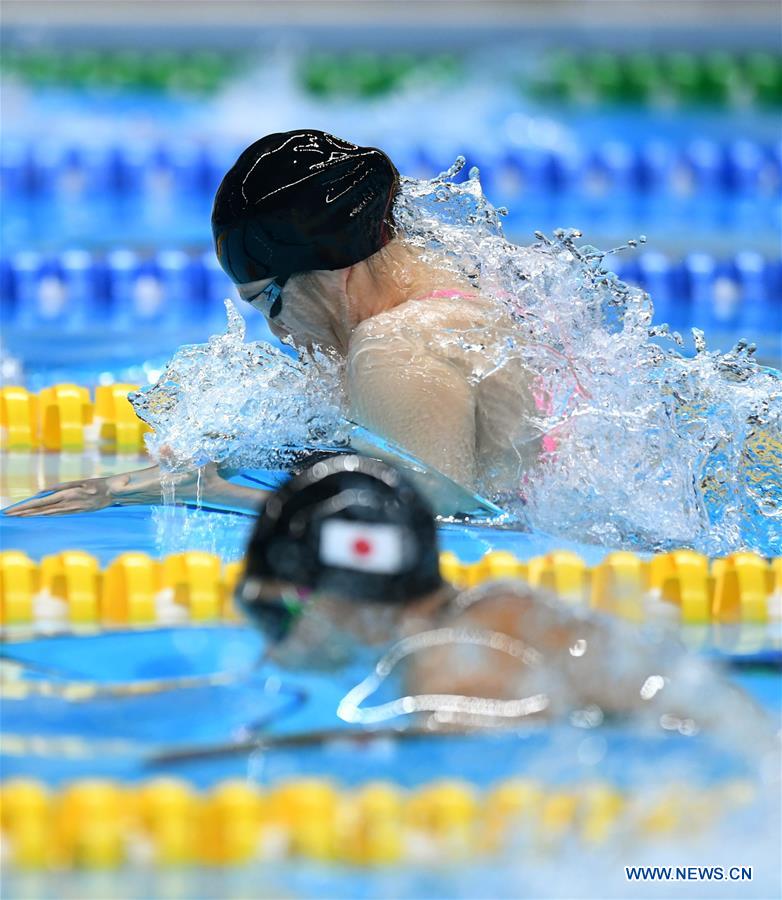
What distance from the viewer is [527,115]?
22.8 feet

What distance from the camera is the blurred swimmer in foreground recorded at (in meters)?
1.64

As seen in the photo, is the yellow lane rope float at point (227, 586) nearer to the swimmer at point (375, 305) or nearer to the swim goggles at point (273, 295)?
the swimmer at point (375, 305)

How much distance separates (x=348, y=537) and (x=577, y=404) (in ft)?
2.99

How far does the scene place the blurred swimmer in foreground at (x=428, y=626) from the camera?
1.64 m

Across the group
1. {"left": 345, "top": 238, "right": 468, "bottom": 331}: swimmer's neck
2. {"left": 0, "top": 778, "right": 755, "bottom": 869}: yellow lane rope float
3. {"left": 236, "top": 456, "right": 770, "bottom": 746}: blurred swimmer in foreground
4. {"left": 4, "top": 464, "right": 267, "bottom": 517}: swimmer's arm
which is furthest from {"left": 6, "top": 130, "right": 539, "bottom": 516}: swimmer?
{"left": 0, "top": 778, "right": 755, "bottom": 869}: yellow lane rope float

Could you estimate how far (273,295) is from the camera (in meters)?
2.40

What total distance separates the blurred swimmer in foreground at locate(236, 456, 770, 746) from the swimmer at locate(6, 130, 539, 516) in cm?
56

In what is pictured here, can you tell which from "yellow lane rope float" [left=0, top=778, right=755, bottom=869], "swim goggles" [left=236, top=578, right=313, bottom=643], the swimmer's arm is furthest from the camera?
the swimmer's arm

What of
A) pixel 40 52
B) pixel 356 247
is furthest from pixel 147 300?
pixel 40 52

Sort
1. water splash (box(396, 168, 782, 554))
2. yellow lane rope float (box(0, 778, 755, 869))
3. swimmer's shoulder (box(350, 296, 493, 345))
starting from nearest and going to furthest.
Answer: yellow lane rope float (box(0, 778, 755, 869)), swimmer's shoulder (box(350, 296, 493, 345)), water splash (box(396, 168, 782, 554))

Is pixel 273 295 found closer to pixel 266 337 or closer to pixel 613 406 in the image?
pixel 613 406
